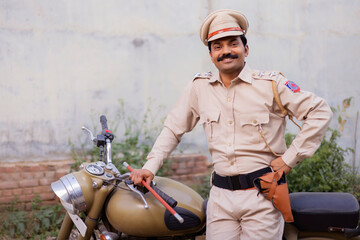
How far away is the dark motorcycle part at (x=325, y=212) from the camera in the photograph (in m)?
2.36

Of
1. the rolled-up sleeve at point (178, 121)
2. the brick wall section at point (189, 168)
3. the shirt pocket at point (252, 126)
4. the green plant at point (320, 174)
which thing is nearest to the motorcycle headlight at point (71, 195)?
the rolled-up sleeve at point (178, 121)

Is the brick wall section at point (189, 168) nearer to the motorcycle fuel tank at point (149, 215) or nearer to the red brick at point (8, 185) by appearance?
the red brick at point (8, 185)

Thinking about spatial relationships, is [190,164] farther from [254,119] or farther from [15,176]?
[254,119]

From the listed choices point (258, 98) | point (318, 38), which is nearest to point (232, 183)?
point (258, 98)

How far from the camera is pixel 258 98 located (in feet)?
7.92

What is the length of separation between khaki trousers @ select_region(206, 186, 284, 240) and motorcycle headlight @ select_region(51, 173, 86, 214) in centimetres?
70

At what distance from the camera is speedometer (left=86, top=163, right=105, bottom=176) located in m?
2.30

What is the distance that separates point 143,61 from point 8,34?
1.37m

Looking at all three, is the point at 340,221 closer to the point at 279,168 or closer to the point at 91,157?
the point at 279,168

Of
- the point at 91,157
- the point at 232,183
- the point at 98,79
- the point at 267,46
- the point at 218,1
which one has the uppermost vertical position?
the point at 218,1

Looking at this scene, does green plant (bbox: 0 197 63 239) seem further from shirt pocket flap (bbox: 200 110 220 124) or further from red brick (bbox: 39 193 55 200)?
shirt pocket flap (bbox: 200 110 220 124)

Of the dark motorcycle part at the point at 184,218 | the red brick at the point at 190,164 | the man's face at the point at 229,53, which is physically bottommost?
the red brick at the point at 190,164

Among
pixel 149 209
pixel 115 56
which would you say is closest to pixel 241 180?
pixel 149 209

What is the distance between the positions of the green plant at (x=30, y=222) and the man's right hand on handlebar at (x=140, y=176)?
2.00 metres
